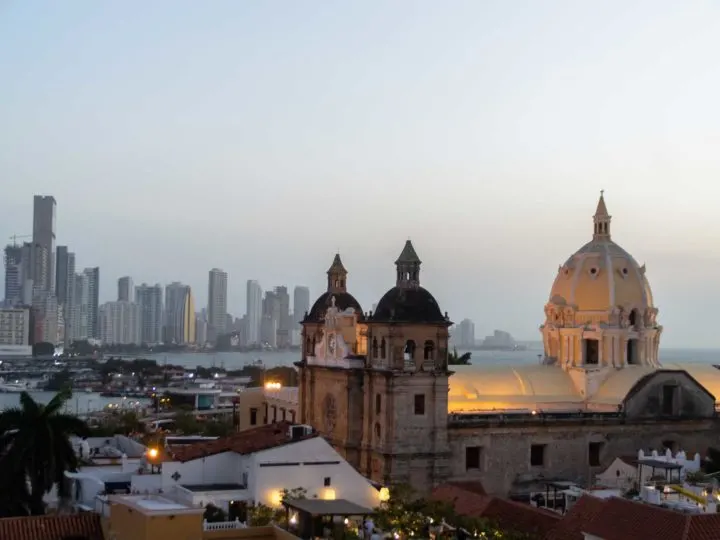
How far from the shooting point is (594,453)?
53.2m

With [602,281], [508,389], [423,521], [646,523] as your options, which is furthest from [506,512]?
[602,281]

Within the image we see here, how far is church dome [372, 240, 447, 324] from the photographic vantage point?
49469 millimetres

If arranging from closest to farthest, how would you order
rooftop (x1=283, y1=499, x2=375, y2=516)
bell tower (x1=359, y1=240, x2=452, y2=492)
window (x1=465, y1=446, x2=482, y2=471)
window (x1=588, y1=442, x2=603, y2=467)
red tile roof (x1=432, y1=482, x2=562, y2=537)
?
rooftop (x1=283, y1=499, x2=375, y2=516)
red tile roof (x1=432, y1=482, x2=562, y2=537)
bell tower (x1=359, y1=240, x2=452, y2=492)
window (x1=465, y1=446, x2=482, y2=471)
window (x1=588, y1=442, x2=603, y2=467)

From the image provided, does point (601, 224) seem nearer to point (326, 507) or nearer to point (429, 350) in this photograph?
point (429, 350)

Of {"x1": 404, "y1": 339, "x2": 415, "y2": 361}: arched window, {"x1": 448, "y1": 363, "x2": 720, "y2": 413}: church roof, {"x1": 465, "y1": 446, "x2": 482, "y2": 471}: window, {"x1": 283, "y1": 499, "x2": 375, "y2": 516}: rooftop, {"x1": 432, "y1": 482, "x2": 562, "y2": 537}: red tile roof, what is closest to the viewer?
{"x1": 283, "y1": 499, "x2": 375, "y2": 516}: rooftop

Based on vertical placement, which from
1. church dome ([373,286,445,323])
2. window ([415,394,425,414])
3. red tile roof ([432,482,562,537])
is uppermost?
church dome ([373,286,445,323])

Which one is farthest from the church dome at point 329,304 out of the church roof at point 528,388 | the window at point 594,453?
the window at point 594,453

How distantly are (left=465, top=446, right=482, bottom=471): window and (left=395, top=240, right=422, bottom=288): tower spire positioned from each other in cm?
745

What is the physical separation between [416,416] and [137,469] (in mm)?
13761

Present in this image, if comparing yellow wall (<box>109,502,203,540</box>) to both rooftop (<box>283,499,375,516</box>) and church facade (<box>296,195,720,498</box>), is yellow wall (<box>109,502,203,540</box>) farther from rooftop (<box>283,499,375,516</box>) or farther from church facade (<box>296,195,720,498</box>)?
church facade (<box>296,195,720,498</box>)

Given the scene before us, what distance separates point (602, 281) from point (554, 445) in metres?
10.3

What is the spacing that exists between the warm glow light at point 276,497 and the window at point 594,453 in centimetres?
2120

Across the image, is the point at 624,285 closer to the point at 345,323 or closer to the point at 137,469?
the point at 345,323

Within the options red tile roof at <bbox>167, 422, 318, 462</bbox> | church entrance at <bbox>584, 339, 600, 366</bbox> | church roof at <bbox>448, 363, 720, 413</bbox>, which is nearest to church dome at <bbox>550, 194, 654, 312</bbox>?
church entrance at <bbox>584, 339, 600, 366</bbox>
